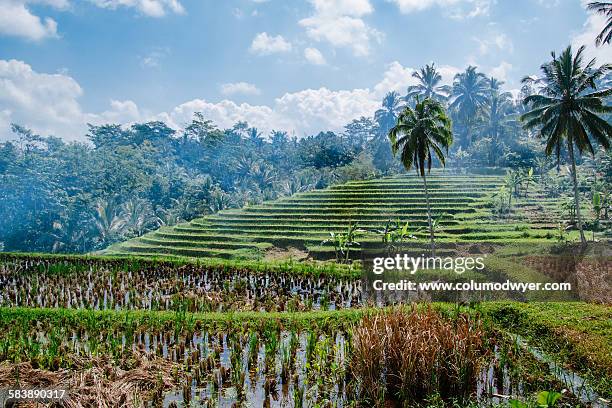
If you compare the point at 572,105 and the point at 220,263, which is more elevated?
the point at 572,105

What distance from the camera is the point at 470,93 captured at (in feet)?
175

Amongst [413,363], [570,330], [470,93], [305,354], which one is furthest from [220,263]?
[470,93]

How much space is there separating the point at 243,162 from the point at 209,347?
4951 centimetres

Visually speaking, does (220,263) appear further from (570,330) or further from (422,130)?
(570,330)

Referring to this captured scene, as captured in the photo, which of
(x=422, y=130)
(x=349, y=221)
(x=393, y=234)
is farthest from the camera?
(x=349, y=221)

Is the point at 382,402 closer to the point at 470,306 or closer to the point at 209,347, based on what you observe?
the point at 209,347

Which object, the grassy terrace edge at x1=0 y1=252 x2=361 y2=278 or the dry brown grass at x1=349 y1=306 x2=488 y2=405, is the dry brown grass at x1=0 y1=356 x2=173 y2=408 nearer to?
the dry brown grass at x1=349 y1=306 x2=488 y2=405

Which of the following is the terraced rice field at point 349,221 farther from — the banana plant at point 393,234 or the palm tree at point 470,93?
the palm tree at point 470,93

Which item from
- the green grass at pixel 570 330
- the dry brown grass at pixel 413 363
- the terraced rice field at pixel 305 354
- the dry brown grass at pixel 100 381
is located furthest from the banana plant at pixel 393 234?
the dry brown grass at pixel 100 381

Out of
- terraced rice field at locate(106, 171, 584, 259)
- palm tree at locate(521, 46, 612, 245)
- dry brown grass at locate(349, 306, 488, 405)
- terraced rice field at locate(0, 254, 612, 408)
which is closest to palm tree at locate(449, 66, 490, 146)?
terraced rice field at locate(106, 171, 584, 259)

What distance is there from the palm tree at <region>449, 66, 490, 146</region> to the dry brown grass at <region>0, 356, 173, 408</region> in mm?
50902

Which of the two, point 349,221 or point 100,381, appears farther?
point 349,221

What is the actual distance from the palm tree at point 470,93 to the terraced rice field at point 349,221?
640 inches

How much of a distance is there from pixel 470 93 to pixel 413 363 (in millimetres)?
51017
